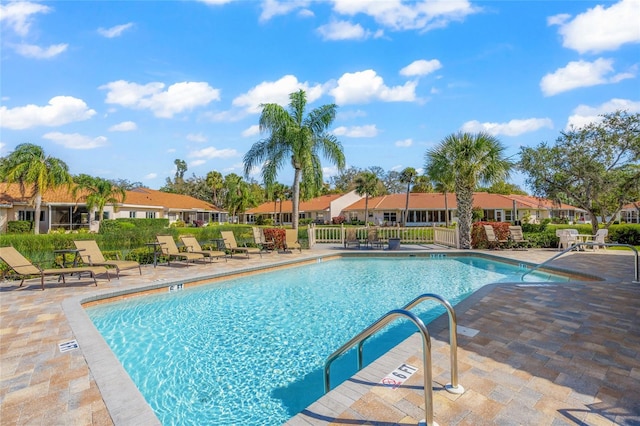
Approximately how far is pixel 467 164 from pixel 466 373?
517 inches

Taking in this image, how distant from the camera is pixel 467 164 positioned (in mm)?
14688

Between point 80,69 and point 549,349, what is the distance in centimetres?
1528

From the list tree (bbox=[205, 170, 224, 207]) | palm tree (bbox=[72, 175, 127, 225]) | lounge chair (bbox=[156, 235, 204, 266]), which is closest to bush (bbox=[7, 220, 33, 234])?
palm tree (bbox=[72, 175, 127, 225])

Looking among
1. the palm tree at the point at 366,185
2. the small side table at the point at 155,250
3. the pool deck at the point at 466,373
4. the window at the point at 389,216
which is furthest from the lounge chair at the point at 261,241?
the window at the point at 389,216

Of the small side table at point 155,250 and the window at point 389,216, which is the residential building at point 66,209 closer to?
the small side table at point 155,250

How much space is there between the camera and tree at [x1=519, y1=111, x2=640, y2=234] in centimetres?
1784

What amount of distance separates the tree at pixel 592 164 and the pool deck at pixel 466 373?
16.3m

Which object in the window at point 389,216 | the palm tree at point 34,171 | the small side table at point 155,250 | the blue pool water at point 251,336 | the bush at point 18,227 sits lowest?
the blue pool water at point 251,336

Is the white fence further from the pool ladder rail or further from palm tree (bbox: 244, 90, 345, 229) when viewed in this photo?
the pool ladder rail

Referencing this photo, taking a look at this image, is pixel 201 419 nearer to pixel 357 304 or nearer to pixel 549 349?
pixel 549 349

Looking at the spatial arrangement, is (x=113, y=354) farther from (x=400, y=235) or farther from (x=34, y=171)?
(x=34, y=171)

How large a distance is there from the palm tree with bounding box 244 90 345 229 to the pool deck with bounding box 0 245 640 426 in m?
12.3

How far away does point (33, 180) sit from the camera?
24.5 m

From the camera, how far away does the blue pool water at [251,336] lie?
12.0 ft
